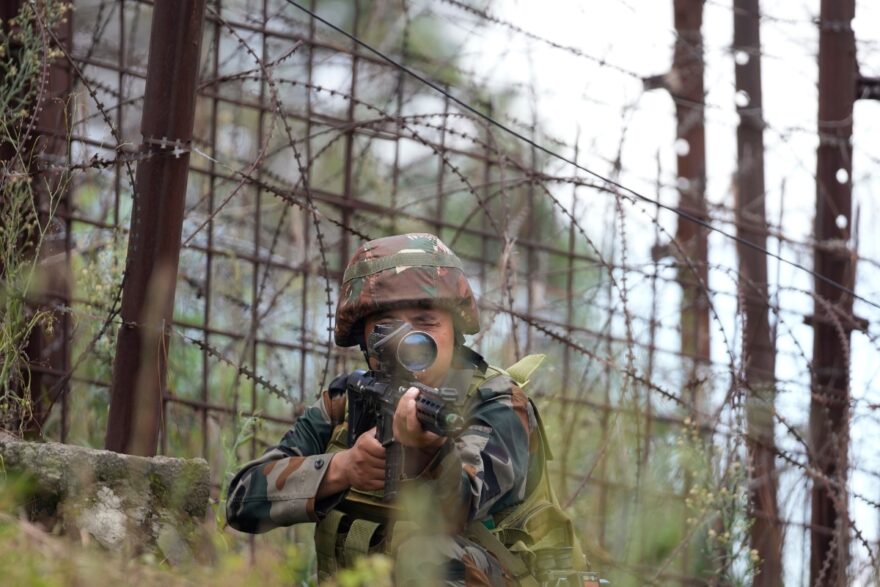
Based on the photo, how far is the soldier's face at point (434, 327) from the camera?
3.20 metres

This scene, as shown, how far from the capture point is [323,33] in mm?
5949

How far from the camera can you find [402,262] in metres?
3.24

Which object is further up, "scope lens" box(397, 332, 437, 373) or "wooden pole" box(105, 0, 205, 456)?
"wooden pole" box(105, 0, 205, 456)

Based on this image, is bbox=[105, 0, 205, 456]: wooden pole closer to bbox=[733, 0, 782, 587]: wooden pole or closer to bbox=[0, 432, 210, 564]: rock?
bbox=[0, 432, 210, 564]: rock

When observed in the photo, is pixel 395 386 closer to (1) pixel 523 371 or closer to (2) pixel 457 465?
(2) pixel 457 465

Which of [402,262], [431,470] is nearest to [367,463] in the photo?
[431,470]

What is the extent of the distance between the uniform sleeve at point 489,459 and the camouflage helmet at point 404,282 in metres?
0.22

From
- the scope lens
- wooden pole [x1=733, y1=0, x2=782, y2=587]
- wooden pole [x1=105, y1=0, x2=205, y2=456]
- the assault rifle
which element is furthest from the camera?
wooden pole [x1=733, y1=0, x2=782, y2=587]

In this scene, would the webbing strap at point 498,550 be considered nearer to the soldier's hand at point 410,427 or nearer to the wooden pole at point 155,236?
the soldier's hand at point 410,427

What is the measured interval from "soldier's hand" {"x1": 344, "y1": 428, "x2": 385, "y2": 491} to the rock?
1.44 ft

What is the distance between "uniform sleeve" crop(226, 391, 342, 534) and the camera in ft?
10.2

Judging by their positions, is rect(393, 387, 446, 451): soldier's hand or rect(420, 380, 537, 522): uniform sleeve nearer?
rect(393, 387, 446, 451): soldier's hand

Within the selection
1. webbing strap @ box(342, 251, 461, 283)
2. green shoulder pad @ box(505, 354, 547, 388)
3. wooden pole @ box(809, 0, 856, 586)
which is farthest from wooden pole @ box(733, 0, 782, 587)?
webbing strap @ box(342, 251, 461, 283)

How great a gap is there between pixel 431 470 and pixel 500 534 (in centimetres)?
36
